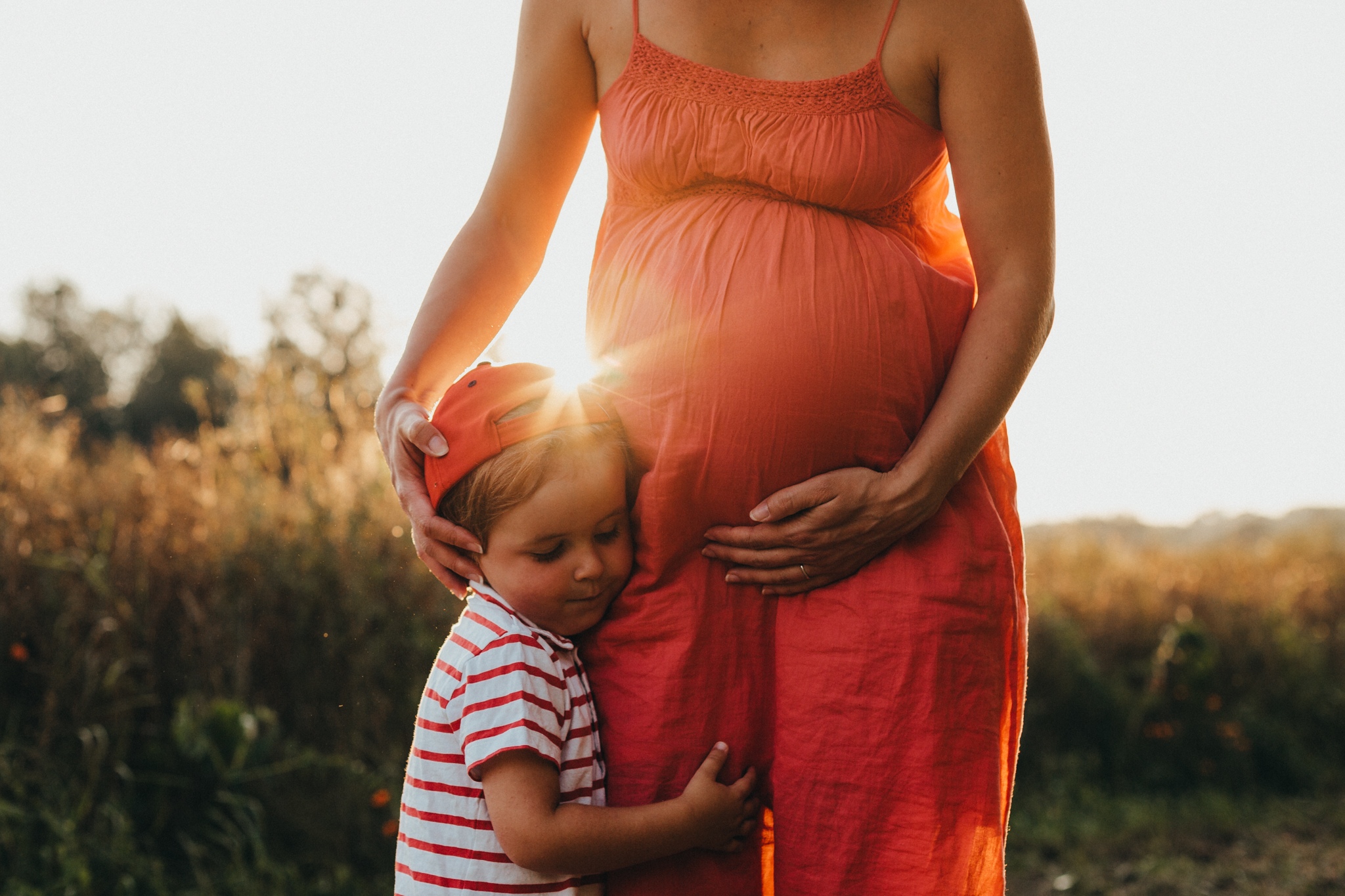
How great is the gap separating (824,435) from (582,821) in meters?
0.61

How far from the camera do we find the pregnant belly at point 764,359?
125 cm

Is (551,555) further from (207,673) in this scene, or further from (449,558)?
(207,673)

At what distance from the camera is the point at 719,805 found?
4.05 feet

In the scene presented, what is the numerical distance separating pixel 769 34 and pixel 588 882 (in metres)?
1.25

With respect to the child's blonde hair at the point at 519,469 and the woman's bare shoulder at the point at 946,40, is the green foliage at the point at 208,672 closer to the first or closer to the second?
the child's blonde hair at the point at 519,469

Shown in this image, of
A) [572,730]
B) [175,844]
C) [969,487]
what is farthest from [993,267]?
[175,844]

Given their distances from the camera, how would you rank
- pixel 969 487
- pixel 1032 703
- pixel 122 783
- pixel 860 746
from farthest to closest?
pixel 1032 703 < pixel 122 783 < pixel 969 487 < pixel 860 746

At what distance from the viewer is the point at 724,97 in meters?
1.32

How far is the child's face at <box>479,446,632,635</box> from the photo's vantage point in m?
1.27

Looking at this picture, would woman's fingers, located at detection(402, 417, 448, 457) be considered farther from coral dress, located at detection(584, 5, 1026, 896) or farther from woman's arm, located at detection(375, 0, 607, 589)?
coral dress, located at detection(584, 5, 1026, 896)

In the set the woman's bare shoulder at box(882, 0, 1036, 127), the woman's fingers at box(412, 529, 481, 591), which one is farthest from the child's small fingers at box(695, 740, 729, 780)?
the woman's bare shoulder at box(882, 0, 1036, 127)

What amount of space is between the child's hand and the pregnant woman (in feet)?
0.09

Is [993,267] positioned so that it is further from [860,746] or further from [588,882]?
[588,882]

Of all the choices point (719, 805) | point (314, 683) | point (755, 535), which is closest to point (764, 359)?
point (755, 535)
